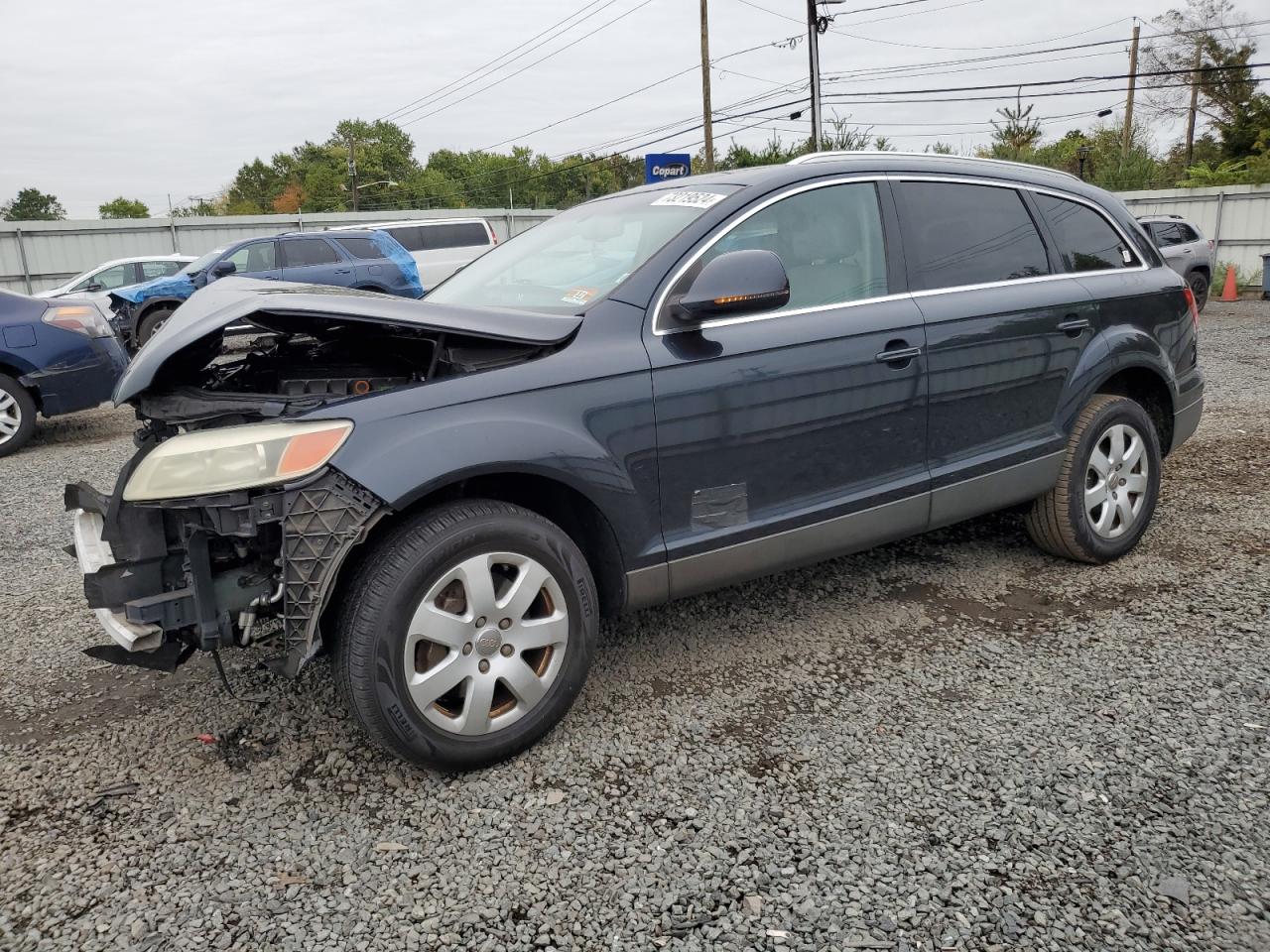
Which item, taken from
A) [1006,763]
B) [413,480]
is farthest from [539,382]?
A: [1006,763]

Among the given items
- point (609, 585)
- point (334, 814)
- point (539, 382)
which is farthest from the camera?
point (609, 585)

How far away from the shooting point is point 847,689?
313 centimetres

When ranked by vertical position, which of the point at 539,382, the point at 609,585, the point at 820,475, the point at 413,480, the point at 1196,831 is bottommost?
the point at 1196,831

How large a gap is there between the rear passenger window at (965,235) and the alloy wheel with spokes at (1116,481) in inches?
32.4

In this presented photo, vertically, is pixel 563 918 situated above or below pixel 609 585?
below

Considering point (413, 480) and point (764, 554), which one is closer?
point (413, 480)

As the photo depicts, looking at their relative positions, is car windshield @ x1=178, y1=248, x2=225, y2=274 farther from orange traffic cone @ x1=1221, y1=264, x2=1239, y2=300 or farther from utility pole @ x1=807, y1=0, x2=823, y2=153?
orange traffic cone @ x1=1221, y1=264, x2=1239, y2=300

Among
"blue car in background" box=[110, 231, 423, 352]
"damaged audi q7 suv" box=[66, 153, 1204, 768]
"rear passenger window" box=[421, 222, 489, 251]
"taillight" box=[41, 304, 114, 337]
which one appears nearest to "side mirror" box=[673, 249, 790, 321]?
"damaged audi q7 suv" box=[66, 153, 1204, 768]

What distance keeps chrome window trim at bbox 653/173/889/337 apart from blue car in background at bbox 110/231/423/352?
11.6m

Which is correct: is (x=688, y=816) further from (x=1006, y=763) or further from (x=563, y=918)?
(x=1006, y=763)

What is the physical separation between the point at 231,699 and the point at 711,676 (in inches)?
65.2

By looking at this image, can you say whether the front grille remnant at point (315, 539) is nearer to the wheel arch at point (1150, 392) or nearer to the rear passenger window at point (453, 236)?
the wheel arch at point (1150, 392)

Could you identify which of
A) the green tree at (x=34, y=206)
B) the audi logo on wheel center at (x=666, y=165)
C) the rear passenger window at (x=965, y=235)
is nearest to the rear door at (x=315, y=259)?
the audi logo on wheel center at (x=666, y=165)

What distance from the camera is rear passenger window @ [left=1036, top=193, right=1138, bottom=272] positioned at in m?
3.99
